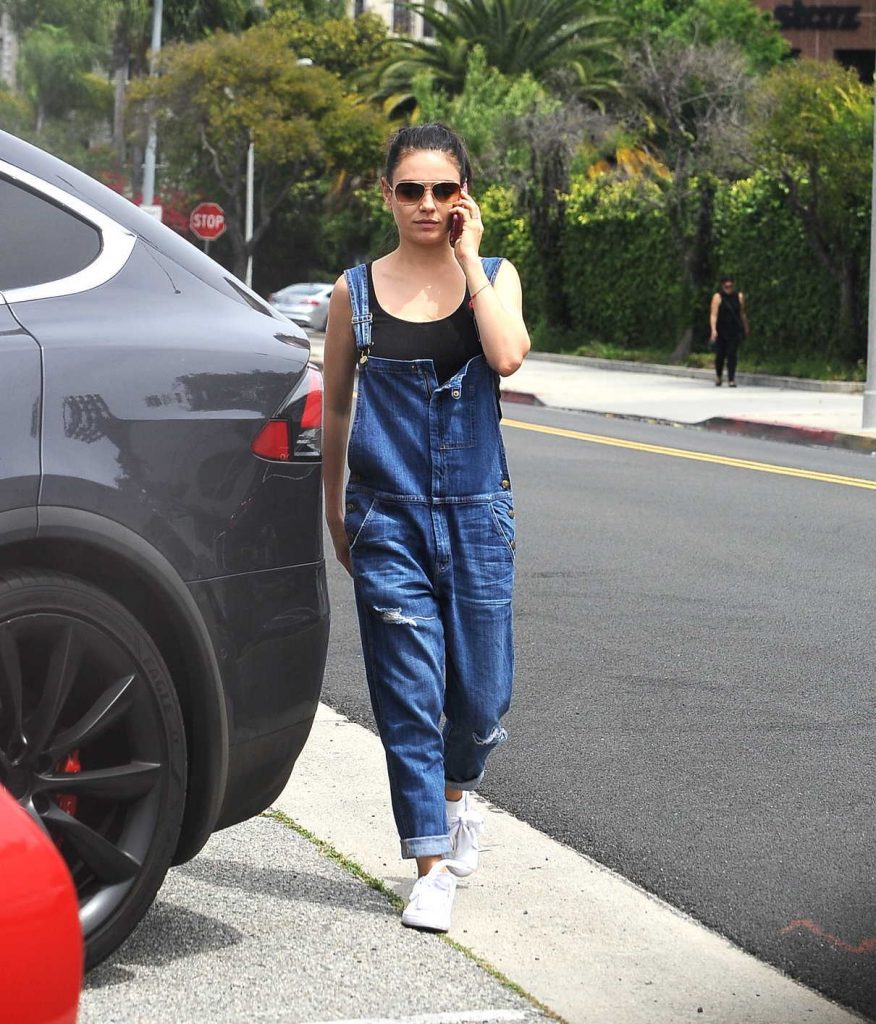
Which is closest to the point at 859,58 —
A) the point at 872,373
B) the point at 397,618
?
the point at 872,373

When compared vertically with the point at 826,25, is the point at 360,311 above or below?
below

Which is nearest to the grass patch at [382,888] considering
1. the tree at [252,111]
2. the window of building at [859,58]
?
the tree at [252,111]

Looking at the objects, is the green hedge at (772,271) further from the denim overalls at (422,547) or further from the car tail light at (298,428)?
the car tail light at (298,428)

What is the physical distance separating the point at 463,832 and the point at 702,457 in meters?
12.6

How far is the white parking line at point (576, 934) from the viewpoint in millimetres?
3664

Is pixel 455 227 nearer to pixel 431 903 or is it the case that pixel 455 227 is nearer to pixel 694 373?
pixel 431 903

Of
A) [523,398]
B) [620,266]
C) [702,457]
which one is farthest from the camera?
[620,266]

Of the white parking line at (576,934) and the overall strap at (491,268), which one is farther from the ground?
the overall strap at (491,268)

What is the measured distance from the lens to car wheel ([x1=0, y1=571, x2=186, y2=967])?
3.49m

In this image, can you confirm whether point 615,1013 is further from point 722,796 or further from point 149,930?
point 722,796

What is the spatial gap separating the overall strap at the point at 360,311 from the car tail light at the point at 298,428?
0.14 metres

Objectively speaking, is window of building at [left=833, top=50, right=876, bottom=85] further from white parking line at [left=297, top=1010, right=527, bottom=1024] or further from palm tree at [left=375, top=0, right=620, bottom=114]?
white parking line at [left=297, top=1010, right=527, bottom=1024]

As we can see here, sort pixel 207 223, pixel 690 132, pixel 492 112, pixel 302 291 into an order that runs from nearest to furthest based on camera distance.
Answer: pixel 690 132 → pixel 207 223 → pixel 492 112 → pixel 302 291

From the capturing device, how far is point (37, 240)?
3.73 m
